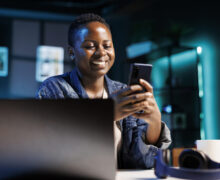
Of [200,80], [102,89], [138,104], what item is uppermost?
[200,80]

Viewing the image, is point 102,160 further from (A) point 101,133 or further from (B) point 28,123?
(B) point 28,123

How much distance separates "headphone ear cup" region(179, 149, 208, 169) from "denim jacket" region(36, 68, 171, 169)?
22 centimetres

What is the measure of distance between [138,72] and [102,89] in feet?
1.35

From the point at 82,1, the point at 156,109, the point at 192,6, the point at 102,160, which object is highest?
the point at 82,1

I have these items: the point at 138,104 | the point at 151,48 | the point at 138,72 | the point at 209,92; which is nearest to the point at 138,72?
the point at 138,72

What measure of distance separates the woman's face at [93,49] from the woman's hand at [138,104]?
332 mm

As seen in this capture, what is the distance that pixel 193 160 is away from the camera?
807 millimetres

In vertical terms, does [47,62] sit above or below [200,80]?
above

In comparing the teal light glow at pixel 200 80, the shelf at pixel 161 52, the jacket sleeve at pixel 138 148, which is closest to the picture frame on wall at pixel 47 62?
the shelf at pixel 161 52

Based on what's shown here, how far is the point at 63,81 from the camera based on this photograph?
4.11 ft

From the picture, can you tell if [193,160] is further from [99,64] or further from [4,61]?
[4,61]

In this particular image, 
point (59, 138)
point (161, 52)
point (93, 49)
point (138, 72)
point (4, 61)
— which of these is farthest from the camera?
point (4, 61)

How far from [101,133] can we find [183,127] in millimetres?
2836

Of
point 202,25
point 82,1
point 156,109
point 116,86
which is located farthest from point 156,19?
point 156,109
